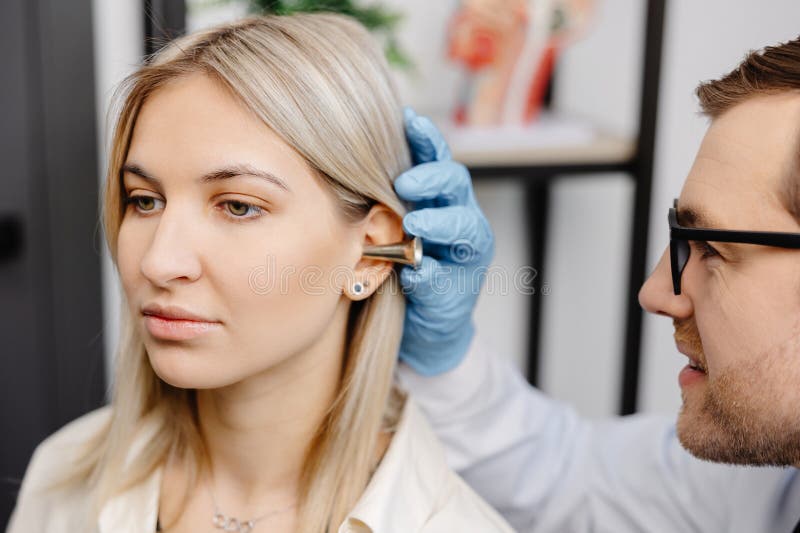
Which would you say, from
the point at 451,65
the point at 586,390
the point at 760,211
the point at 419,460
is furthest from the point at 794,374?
the point at 586,390

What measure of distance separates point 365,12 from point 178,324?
83cm

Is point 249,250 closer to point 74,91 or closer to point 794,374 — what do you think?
point 794,374

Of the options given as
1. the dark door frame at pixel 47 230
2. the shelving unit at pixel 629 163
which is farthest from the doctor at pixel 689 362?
the dark door frame at pixel 47 230

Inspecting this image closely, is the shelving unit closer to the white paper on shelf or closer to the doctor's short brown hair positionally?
the white paper on shelf

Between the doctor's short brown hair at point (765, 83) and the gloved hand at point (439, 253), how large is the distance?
12.2 inches

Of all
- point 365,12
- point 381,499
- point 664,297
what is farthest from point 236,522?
point 365,12

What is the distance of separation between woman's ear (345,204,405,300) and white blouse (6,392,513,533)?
0.17 m

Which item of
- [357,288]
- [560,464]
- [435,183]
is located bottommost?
[560,464]

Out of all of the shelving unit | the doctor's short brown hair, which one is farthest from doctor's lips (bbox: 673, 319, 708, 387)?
the shelving unit

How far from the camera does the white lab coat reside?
1.20m

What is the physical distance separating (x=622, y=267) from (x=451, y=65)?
2.02 ft

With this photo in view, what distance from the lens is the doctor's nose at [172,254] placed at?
0.88m

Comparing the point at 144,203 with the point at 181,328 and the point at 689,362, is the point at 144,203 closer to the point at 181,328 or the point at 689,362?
the point at 181,328

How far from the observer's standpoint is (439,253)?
3.75ft
